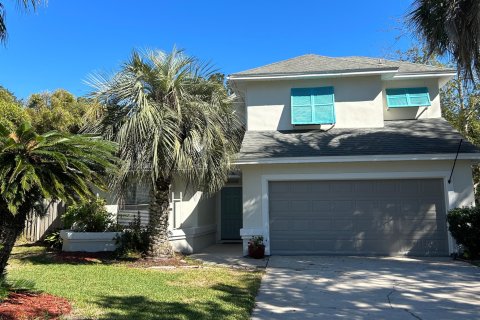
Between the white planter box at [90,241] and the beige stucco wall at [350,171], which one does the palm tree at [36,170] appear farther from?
the beige stucco wall at [350,171]

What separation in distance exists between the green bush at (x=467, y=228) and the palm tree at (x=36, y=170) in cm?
936

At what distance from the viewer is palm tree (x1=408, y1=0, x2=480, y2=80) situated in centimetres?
987

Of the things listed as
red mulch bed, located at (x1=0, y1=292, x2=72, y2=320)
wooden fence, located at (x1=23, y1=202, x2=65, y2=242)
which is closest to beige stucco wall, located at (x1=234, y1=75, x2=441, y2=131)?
wooden fence, located at (x1=23, y1=202, x2=65, y2=242)

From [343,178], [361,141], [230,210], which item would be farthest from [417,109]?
[230,210]

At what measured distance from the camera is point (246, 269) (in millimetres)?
9898

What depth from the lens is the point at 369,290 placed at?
7.57m

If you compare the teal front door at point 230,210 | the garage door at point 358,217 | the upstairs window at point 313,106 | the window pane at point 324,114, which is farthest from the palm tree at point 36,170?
Result: the teal front door at point 230,210

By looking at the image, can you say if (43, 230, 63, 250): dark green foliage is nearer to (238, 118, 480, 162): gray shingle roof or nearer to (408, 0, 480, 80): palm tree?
(238, 118, 480, 162): gray shingle roof

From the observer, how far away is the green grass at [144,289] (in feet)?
19.5

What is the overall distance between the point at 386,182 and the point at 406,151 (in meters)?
1.11

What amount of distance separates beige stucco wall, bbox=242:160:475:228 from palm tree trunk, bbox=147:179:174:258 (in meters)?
2.64

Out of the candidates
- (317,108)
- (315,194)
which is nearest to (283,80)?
(317,108)

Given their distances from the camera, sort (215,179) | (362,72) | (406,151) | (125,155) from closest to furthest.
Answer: (125,155) → (215,179) → (406,151) → (362,72)

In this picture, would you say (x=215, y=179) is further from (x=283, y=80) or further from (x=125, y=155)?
(x=283, y=80)
